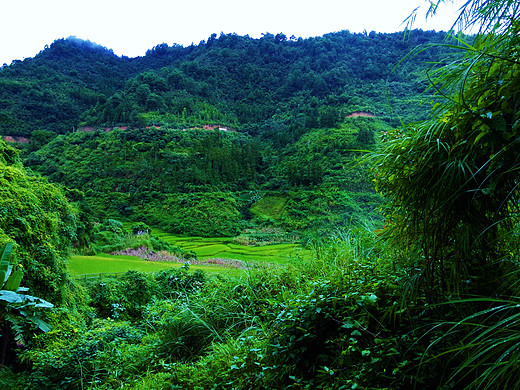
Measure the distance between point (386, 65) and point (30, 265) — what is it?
57.2 meters

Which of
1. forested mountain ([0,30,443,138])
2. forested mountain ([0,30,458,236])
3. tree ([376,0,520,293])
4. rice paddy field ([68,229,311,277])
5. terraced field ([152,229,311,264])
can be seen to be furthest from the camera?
forested mountain ([0,30,443,138])

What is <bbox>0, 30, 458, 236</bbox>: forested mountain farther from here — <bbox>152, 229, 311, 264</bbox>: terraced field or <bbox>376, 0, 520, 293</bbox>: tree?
<bbox>376, 0, 520, 293</bbox>: tree

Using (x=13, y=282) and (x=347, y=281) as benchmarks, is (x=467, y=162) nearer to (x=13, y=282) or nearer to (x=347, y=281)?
(x=347, y=281)

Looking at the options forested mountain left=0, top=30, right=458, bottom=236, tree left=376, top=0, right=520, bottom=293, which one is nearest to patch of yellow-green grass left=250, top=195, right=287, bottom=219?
forested mountain left=0, top=30, right=458, bottom=236

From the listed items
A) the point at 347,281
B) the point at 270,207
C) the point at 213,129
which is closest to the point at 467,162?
the point at 347,281

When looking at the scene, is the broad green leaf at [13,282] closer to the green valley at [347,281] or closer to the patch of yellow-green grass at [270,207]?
the green valley at [347,281]

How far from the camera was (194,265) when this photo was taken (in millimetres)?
12438

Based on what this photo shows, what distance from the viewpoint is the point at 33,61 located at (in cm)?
5788

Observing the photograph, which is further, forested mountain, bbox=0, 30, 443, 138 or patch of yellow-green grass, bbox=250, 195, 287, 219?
forested mountain, bbox=0, 30, 443, 138

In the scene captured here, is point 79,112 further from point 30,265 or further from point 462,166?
point 462,166

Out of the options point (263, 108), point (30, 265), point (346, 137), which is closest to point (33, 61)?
point (263, 108)

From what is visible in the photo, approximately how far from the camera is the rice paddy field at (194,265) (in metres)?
3.89

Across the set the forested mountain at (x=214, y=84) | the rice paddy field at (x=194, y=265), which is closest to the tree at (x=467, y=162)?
the rice paddy field at (x=194, y=265)

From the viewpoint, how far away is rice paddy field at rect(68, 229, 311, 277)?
3890 mm
